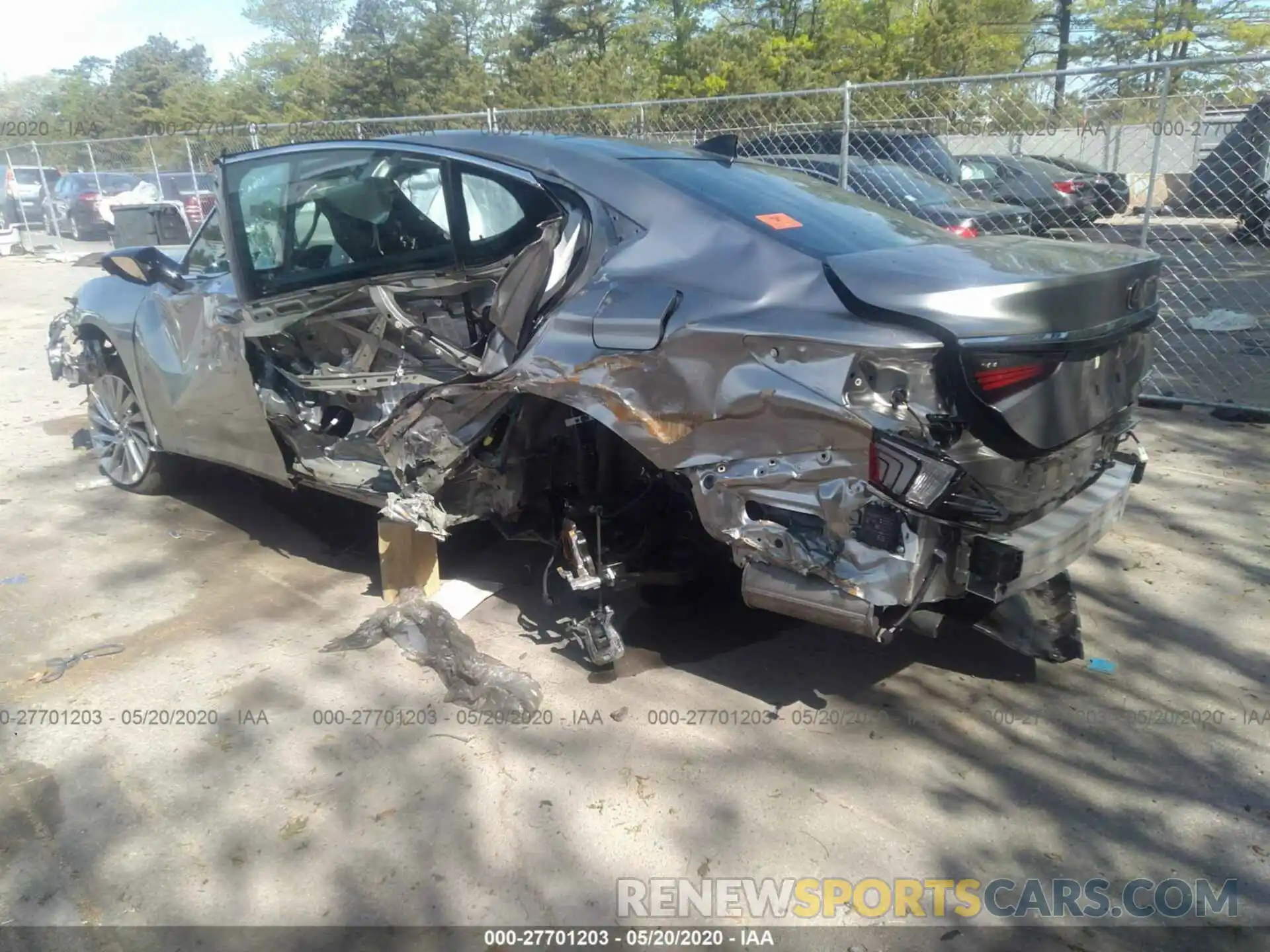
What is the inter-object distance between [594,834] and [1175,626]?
263cm

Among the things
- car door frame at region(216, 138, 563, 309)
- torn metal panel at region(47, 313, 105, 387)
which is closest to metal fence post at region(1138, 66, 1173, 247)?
car door frame at region(216, 138, 563, 309)

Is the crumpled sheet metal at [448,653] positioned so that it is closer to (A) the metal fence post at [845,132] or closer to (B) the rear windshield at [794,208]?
(B) the rear windshield at [794,208]

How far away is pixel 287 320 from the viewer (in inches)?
164

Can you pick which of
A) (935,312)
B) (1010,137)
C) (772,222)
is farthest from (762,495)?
(1010,137)

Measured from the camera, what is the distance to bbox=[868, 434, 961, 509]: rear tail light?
262 centimetres

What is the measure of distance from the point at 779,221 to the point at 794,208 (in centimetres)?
26

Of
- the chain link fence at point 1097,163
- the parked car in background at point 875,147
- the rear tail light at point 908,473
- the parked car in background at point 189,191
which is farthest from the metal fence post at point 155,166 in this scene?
the rear tail light at point 908,473

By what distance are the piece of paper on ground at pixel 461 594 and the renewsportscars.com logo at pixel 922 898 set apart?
180cm

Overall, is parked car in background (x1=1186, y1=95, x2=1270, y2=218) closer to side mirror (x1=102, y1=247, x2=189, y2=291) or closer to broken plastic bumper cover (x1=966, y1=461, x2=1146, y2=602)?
broken plastic bumper cover (x1=966, y1=461, x2=1146, y2=602)

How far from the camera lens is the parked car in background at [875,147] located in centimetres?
901

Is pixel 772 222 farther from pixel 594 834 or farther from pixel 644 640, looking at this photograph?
pixel 594 834

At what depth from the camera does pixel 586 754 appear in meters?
3.20

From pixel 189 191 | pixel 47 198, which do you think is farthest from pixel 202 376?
pixel 47 198

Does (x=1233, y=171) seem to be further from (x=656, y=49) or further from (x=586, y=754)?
(x=656, y=49)
